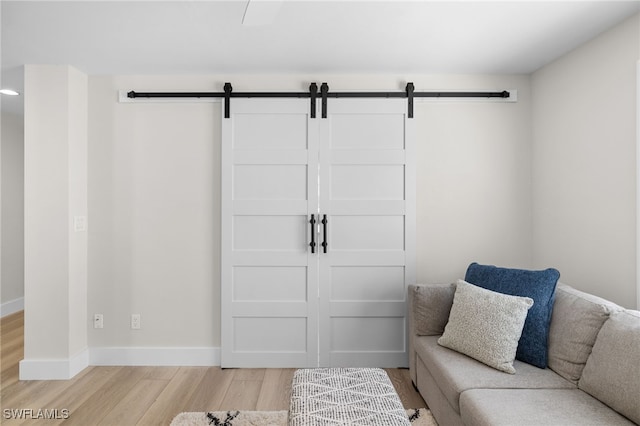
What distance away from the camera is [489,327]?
223cm

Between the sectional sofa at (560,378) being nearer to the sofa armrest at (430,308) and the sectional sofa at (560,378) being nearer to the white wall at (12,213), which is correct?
the sofa armrest at (430,308)

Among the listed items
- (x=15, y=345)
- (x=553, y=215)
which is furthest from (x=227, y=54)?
(x=15, y=345)

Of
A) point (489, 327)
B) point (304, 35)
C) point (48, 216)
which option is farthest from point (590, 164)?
point (48, 216)

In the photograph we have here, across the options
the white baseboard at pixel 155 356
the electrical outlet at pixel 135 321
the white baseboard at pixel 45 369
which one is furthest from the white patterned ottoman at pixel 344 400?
the white baseboard at pixel 45 369

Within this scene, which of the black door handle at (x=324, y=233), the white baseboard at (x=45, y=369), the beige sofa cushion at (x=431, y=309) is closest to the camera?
the beige sofa cushion at (x=431, y=309)

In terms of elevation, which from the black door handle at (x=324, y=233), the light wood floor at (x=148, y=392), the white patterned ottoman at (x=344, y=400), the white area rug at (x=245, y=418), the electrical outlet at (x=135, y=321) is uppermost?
the black door handle at (x=324, y=233)

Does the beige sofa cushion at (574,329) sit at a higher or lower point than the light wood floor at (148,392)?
higher

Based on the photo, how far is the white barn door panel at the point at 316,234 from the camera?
3.30m

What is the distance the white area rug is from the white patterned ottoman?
1.92ft

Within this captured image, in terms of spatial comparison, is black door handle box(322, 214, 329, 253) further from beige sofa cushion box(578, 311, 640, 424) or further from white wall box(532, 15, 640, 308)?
beige sofa cushion box(578, 311, 640, 424)

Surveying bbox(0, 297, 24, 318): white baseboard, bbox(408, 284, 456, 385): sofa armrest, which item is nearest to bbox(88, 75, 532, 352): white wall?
bbox(408, 284, 456, 385): sofa armrest

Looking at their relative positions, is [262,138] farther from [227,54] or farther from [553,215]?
[553,215]

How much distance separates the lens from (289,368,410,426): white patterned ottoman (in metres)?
1.63

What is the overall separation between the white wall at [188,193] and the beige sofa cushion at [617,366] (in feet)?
4.94
